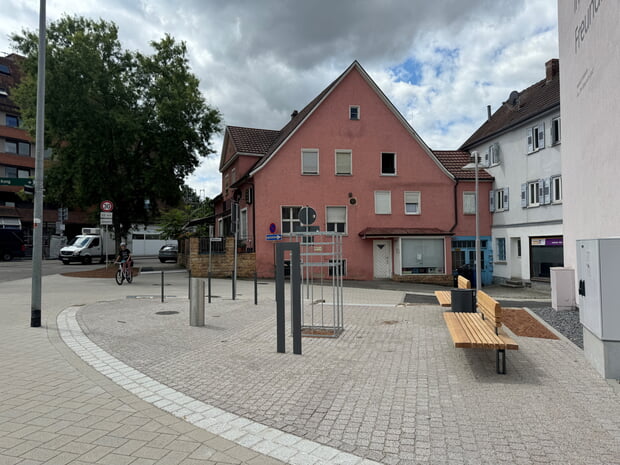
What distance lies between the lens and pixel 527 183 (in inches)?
1045

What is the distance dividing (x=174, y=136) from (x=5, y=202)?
36159mm

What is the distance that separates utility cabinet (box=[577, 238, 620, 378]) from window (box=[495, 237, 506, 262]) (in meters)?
23.9

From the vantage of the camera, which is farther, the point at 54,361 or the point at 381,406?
the point at 54,361

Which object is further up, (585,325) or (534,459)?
(585,325)

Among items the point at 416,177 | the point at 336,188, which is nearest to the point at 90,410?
the point at 336,188

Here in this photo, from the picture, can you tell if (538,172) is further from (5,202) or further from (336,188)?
(5,202)

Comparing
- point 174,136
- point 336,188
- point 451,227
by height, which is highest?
point 174,136

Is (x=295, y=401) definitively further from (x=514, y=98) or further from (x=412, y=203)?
(x=514, y=98)

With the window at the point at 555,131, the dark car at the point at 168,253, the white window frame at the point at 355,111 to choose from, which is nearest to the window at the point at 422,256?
the white window frame at the point at 355,111

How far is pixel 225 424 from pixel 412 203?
79.3 feet

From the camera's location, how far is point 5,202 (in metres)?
50.9

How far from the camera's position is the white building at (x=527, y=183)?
2458 centimetres

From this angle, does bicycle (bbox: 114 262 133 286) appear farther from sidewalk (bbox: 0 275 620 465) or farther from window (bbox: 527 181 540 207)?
window (bbox: 527 181 540 207)

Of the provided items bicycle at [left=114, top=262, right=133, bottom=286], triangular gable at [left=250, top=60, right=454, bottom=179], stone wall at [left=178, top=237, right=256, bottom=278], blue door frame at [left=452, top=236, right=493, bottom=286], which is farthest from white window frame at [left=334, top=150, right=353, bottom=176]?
bicycle at [left=114, top=262, right=133, bottom=286]
